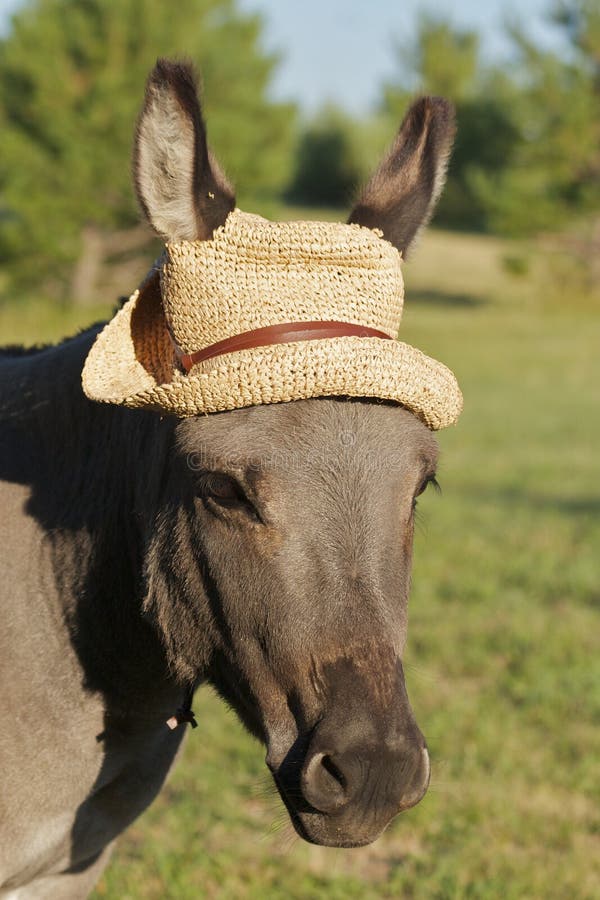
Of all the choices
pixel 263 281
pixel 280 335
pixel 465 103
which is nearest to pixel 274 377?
pixel 280 335

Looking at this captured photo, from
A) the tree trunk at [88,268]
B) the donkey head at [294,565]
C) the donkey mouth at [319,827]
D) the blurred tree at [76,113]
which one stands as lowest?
the tree trunk at [88,268]

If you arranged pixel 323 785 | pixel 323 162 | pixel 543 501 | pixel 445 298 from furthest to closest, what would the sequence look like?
pixel 323 162 → pixel 445 298 → pixel 543 501 → pixel 323 785

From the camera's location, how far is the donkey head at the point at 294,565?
6.73 feet

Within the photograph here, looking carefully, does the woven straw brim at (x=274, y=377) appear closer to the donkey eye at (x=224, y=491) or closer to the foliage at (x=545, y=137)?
the donkey eye at (x=224, y=491)

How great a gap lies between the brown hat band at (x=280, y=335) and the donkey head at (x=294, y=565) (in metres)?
0.15

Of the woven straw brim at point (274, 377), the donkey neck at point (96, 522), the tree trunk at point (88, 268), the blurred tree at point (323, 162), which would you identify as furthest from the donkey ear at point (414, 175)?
the blurred tree at point (323, 162)

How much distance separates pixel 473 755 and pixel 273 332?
3.28 meters

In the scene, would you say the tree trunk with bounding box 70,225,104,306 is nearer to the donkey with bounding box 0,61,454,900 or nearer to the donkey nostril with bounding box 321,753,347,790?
the donkey with bounding box 0,61,454,900

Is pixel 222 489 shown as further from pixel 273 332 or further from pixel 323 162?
pixel 323 162

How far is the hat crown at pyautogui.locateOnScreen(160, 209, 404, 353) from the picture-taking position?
234 cm

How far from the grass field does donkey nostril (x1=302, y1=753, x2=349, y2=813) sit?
0.44 meters

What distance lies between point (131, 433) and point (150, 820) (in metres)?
2.45

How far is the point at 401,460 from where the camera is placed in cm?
233

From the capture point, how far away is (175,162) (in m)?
2.31
